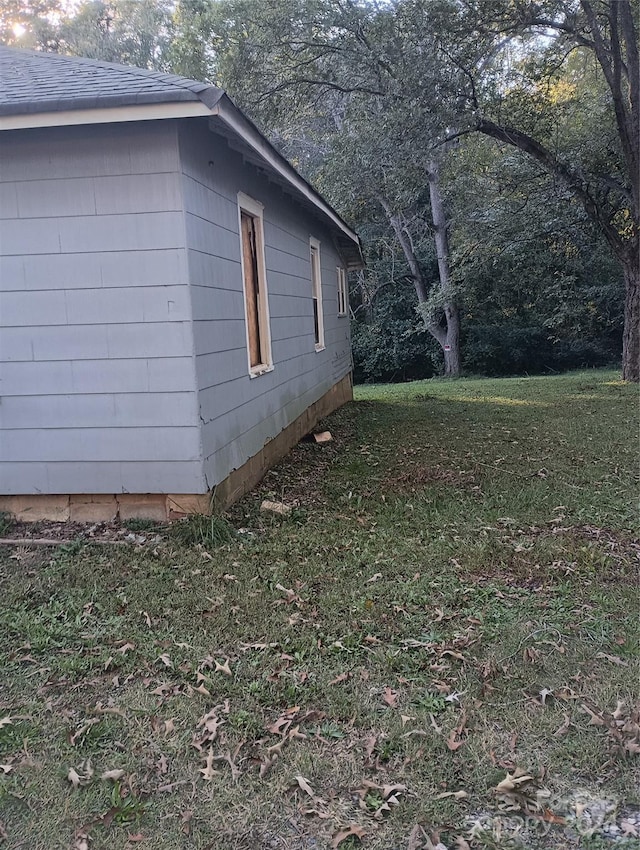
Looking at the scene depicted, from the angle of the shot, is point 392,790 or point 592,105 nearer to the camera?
point 392,790

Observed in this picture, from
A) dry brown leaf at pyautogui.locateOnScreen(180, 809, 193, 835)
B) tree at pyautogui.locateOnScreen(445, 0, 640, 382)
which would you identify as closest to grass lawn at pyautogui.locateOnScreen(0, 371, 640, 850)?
dry brown leaf at pyautogui.locateOnScreen(180, 809, 193, 835)

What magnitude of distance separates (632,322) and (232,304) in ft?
36.7

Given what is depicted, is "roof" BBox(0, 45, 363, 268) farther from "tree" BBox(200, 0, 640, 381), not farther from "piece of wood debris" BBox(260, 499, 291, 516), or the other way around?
"tree" BBox(200, 0, 640, 381)

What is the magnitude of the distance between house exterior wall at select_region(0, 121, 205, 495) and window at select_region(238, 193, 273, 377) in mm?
1608

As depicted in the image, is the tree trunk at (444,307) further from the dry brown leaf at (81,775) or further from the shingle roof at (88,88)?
the dry brown leaf at (81,775)

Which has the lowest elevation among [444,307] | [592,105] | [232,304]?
[232,304]

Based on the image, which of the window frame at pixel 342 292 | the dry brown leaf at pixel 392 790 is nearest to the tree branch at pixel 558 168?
the window frame at pixel 342 292

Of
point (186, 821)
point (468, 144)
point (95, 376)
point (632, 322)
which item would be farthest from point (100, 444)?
point (468, 144)

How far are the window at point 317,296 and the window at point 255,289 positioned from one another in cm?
341

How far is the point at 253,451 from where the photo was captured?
6.14 m

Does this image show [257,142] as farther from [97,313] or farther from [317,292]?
[317,292]

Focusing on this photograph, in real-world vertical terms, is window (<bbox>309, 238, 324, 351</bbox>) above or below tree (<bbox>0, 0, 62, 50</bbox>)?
below

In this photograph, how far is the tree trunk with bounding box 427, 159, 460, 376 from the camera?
1941 cm

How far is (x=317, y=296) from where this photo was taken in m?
10.5
